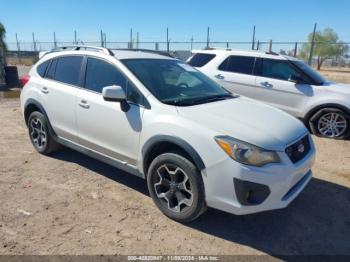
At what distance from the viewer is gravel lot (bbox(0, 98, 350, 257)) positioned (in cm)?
308

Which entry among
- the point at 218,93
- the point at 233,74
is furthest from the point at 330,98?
the point at 218,93

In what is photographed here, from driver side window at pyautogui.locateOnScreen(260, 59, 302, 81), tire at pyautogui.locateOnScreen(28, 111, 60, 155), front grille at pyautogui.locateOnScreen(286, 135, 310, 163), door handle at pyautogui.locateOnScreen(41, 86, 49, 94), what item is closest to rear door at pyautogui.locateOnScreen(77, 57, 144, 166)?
door handle at pyautogui.locateOnScreen(41, 86, 49, 94)

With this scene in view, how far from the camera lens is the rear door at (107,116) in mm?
3656

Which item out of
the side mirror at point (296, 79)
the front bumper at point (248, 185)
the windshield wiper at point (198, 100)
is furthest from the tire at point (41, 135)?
the side mirror at point (296, 79)

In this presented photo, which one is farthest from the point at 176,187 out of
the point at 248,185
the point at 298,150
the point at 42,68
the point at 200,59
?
the point at 200,59

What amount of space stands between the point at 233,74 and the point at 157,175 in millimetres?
4843

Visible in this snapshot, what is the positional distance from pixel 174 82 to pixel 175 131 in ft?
3.54

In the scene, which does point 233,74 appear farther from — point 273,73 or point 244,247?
point 244,247

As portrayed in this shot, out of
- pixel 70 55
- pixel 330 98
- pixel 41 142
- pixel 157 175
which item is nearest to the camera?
pixel 157 175

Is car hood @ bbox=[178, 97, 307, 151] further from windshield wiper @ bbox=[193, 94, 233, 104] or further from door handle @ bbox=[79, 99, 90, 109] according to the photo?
door handle @ bbox=[79, 99, 90, 109]

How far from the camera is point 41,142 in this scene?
207 inches

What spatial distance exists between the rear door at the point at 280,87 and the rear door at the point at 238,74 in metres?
0.17

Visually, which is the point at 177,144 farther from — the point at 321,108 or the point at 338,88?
the point at 338,88

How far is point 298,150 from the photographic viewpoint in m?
3.34
